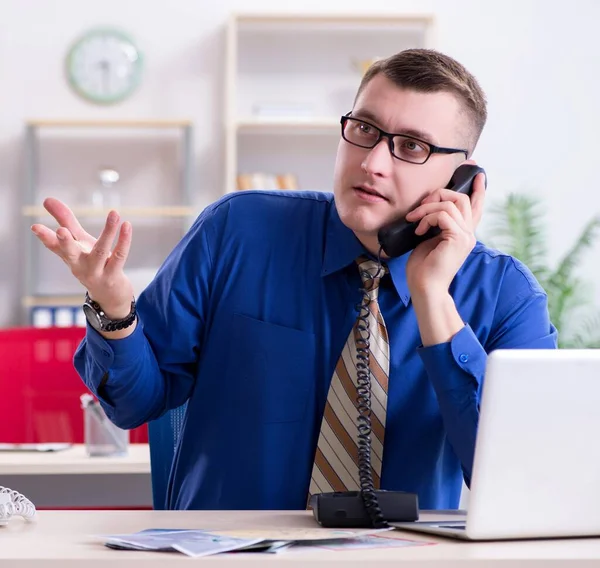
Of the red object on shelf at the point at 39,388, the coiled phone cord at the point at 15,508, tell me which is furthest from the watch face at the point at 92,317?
Answer: the red object on shelf at the point at 39,388

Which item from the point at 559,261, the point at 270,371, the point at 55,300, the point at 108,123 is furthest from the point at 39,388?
the point at 559,261

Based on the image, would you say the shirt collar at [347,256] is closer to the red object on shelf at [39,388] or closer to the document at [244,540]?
the document at [244,540]

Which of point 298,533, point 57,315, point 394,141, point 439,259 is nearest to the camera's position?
point 298,533

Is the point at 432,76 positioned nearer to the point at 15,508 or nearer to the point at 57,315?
the point at 15,508

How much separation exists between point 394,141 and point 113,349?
1.92ft

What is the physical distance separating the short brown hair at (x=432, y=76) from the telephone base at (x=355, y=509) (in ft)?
2.53

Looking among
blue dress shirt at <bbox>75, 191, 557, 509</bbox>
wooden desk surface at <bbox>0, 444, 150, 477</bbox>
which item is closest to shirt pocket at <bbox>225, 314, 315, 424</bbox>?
blue dress shirt at <bbox>75, 191, 557, 509</bbox>

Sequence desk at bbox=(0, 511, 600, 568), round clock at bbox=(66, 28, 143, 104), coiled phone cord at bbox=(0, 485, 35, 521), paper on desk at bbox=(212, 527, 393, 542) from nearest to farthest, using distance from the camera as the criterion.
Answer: desk at bbox=(0, 511, 600, 568) → paper on desk at bbox=(212, 527, 393, 542) → coiled phone cord at bbox=(0, 485, 35, 521) → round clock at bbox=(66, 28, 143, 104)

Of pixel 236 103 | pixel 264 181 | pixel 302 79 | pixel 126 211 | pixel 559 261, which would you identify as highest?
pixel 302 79

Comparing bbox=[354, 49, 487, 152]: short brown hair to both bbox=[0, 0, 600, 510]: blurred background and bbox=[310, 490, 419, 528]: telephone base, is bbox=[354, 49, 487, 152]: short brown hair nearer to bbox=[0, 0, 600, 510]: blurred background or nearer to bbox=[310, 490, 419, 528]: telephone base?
bbox=[310, 490, 419, 528]: telephone base

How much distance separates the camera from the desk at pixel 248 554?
93 centimetres

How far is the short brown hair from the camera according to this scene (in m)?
1.70

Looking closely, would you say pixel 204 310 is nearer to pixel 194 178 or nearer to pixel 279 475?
pixel 279 475

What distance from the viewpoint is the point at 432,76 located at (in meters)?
1.70
